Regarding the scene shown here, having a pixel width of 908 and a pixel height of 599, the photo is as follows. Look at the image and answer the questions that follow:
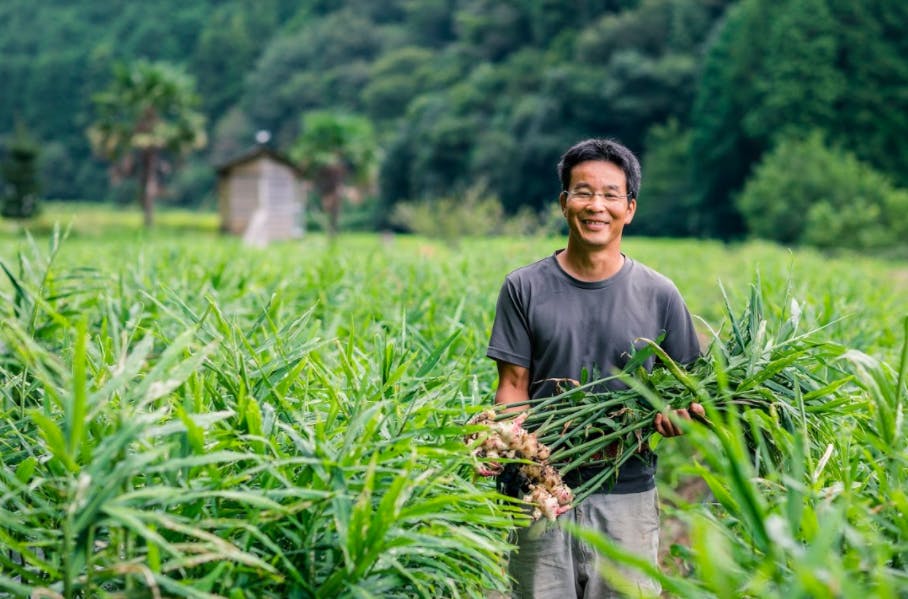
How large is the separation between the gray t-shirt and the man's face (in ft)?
0.45

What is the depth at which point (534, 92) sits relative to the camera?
66.5 metres

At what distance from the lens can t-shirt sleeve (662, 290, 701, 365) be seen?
2980 mm

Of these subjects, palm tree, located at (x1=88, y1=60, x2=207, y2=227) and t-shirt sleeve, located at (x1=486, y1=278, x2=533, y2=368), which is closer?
t-shirt sleeve, located at (x1=486, y1=278, x2=533, y2=368)

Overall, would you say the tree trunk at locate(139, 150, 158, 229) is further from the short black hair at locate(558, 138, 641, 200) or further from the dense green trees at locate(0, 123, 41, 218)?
the short black hair at locate(558, 138, 641, 200)

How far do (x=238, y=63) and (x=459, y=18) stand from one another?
110 feet

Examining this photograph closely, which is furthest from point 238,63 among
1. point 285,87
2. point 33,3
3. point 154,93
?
point 154,93

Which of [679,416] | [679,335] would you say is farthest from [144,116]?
[679,416]

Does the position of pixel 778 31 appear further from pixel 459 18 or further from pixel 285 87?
pixel 285 87

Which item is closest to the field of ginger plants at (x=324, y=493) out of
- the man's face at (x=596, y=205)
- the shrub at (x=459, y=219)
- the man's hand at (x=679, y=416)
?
the man's hand at (x=679, y=416)

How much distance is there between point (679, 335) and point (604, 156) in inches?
23.5

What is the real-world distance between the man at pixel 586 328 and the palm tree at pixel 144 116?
1890 inches

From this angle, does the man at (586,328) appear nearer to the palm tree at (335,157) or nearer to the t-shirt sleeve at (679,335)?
the t-shirt sleeve at (679,335)

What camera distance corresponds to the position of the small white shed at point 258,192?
151 ft

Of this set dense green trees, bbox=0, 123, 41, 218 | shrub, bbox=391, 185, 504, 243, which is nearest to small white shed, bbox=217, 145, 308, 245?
dense green trees, bbox=0, 123, 41, 218
